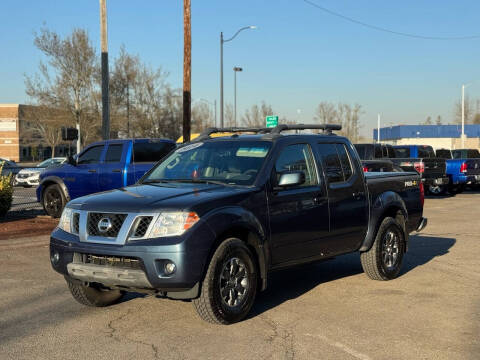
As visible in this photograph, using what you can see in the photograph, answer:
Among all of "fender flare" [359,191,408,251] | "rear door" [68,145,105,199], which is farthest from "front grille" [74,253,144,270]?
"rear door" [68,145,105,199]

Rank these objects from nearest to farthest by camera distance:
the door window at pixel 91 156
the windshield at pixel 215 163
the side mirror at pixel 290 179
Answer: the side mirror at pixel 290 179, the windshield at pixel 215 163, the door window at pixel 91 156

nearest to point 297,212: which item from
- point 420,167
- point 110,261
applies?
point 110,261

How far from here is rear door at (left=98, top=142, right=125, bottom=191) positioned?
44.1ft

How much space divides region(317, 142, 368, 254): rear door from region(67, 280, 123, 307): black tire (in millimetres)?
2483

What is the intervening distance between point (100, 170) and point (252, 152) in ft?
26.8

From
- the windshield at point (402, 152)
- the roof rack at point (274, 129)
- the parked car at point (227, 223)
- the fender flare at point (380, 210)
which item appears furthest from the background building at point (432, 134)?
the parked car at point (227, 223)

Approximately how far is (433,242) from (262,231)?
20.1 ft

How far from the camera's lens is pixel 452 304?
634 cm

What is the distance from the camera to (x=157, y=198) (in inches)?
212

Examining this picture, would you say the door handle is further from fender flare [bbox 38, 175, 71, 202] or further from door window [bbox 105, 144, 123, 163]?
fender flare [bbox 38, 175, 71, 202]

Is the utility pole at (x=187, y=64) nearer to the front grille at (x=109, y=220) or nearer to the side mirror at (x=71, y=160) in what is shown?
the side mirror at (x=71, y=160)

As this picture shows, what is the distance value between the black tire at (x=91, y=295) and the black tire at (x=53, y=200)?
8549mm

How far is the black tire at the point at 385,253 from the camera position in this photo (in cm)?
735

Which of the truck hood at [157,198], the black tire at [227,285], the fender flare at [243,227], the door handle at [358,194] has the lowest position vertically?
the black tire at [227,285]
